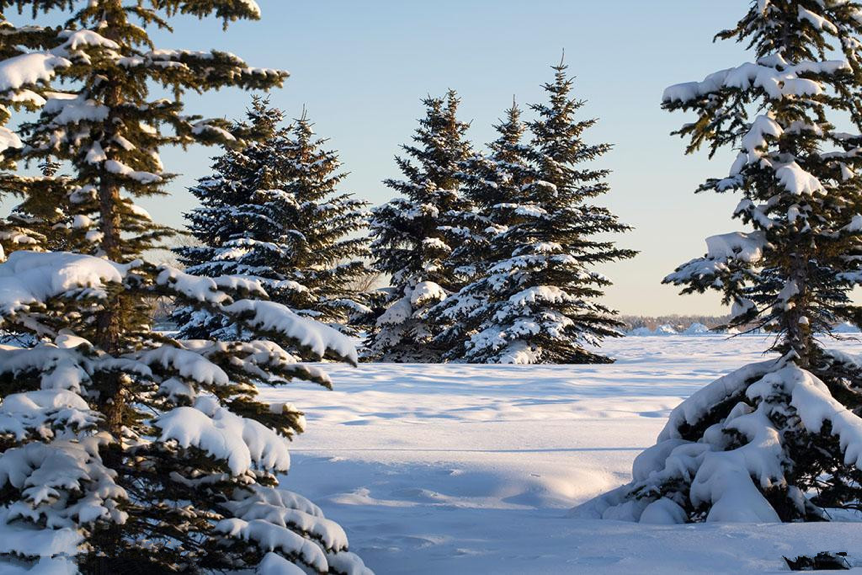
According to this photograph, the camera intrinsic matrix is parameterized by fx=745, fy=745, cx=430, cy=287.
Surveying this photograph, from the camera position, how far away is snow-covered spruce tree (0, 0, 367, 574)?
10.8 ft

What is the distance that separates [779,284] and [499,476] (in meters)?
3.10

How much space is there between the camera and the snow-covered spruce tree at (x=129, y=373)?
10.8 ft

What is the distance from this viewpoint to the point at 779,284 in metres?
6.49

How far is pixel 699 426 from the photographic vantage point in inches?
255

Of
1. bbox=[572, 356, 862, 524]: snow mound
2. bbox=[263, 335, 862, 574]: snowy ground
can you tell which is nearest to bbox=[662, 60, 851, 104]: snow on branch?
bbox=[572, 356, 862, 524]: snow mound

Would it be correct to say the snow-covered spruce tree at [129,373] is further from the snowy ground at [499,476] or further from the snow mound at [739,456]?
the snow mound at [739,456]

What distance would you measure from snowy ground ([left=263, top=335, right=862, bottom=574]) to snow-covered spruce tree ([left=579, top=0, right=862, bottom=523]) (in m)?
0.73

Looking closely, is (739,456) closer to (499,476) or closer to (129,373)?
(499,476)

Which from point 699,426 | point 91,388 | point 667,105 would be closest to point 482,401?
point 699,426

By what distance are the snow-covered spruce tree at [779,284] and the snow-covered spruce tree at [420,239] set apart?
67.0ft

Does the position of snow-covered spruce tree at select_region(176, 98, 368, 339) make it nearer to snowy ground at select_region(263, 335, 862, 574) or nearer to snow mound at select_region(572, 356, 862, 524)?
snowy ground at select_region(263, 335, 862, 574)

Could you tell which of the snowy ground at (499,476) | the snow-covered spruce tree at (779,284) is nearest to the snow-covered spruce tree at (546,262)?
the snowy ground at (499,476)

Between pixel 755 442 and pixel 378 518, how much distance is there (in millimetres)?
2897

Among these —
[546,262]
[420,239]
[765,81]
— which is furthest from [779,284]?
[420,239]
